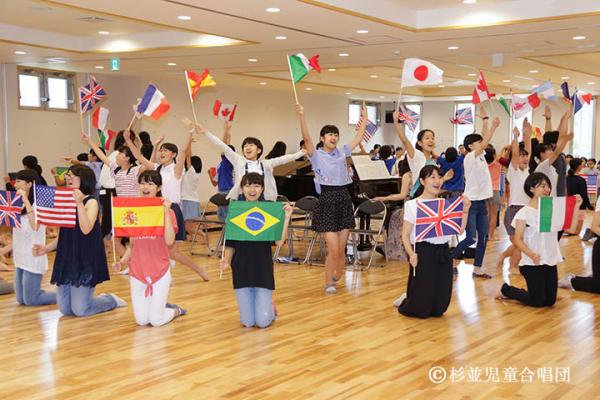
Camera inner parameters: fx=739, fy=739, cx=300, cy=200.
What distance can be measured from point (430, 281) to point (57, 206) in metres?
3.20

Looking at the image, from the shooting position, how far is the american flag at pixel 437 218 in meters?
6.15

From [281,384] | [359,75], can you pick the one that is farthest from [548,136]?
[359,75]

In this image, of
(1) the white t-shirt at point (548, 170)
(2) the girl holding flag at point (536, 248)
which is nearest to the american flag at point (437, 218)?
(2) the girl holding flag at point (536, 248)

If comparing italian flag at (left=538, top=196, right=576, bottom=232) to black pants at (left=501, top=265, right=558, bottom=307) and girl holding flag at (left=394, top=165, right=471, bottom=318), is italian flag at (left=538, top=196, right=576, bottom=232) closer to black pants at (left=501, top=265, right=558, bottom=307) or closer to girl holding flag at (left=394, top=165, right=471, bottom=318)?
black pants at (left=501, top=265, right=558, bottom=307)

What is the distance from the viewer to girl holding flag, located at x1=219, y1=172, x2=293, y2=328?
234 inches

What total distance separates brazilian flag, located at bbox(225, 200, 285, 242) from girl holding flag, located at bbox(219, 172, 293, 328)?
7 centimetres

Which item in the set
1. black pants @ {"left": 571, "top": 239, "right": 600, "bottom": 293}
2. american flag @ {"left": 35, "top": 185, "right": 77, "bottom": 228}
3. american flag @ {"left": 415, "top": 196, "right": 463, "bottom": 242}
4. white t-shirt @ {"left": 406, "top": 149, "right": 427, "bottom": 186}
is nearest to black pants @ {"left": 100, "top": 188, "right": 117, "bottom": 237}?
american flag @ {"left": 35, "top": 185, "right": 77, "bottom": 228}

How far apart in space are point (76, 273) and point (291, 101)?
51.7 ft

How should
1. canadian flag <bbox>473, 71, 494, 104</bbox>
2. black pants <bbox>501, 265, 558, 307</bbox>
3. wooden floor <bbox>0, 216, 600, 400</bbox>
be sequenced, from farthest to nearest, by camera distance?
canadian flag <bbox>473, 71, 494, 104</bbox> < black pants <bbox>501, 265, 558, 307</bbox> < wooden floor <bbox>0, 216, 600, 400</bbox>

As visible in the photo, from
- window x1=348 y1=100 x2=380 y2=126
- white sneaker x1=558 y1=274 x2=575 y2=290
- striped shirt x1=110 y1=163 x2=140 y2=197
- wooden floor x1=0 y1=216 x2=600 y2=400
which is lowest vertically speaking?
wooden floor x1=0 y1=216 x2=600 y2=400

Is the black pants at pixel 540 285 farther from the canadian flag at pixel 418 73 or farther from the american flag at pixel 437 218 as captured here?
the canadian flag at pixel 418 73

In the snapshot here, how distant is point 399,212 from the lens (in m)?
9.87

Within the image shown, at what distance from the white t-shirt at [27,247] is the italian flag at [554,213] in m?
4.45

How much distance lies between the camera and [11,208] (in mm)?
6586
